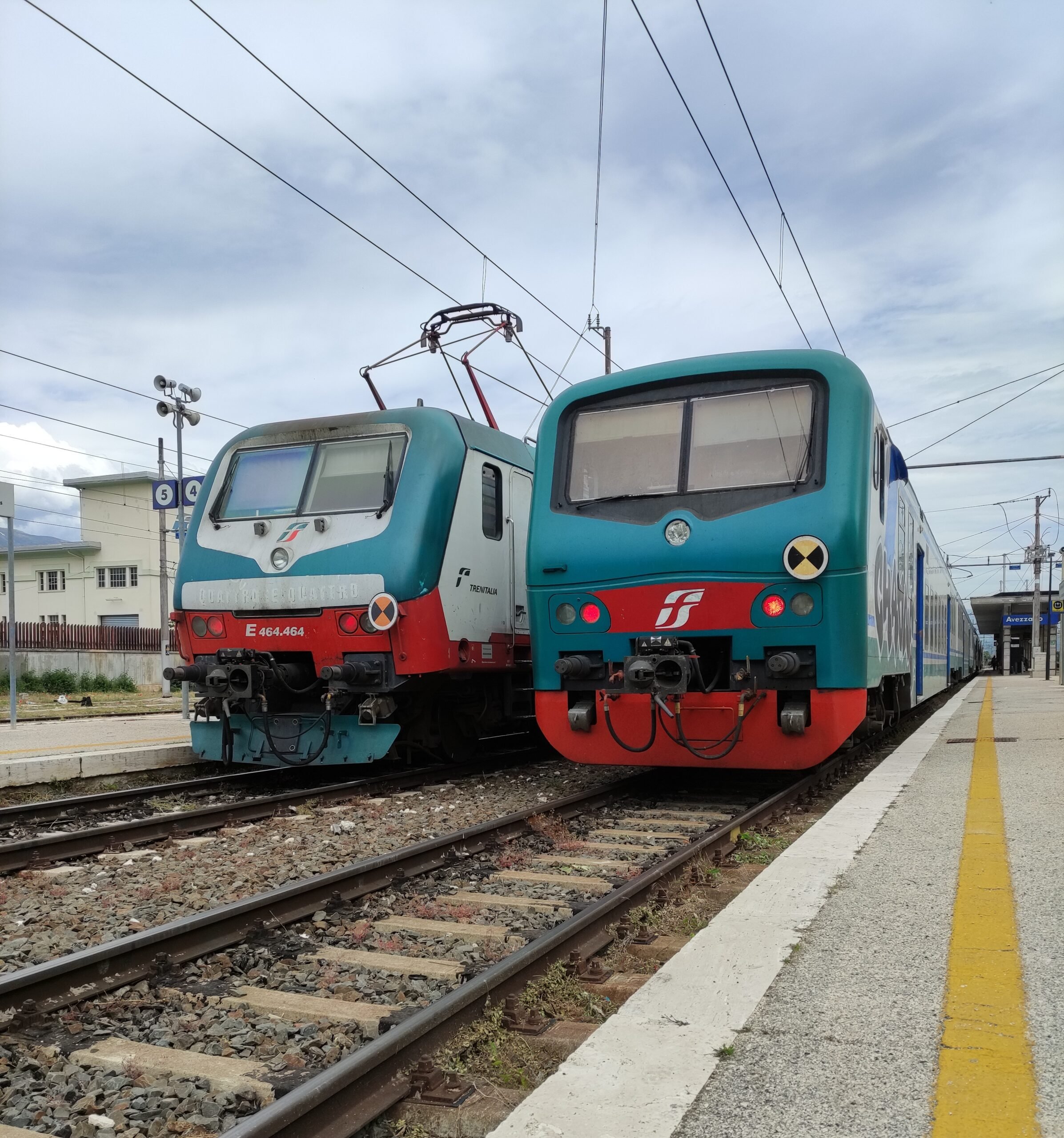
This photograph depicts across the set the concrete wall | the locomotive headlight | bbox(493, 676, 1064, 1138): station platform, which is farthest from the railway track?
the concrete wall

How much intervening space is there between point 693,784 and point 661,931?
15.4 ft

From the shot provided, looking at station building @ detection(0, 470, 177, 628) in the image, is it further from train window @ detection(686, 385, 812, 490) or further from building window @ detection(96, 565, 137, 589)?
train window @ detection(686, 385, 812, 490)

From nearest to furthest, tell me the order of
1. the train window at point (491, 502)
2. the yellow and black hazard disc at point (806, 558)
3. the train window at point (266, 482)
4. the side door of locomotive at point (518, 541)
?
1. the yellow and black hazard disc at point (806, 558)
2. the train window at point (266, 482)
3. the train window at point (491, 502)
4. the side door of locomotive at point (518, 541)

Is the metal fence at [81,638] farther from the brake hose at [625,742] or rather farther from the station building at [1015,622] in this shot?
the station building at [1015,622]

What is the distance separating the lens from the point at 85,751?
9.84m

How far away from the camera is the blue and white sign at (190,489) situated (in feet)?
38.9

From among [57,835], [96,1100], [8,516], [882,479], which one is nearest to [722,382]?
[882,479]

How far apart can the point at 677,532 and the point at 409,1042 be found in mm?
4833

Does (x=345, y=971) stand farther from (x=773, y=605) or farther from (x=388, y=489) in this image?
(x=388, y=489)

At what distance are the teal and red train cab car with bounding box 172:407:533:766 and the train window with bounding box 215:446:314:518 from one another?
1 centimetres

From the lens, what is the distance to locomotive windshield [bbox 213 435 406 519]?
8.80 metres

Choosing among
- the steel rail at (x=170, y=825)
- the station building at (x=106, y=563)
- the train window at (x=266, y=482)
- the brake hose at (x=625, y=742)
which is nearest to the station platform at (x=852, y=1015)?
the brake hose at (x=625, y=742)

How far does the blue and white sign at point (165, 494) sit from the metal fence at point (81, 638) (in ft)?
52.5

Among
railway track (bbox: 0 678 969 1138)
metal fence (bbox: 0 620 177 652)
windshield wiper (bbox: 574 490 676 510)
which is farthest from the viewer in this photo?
metal fence (bbox: 0 620 177 652)
